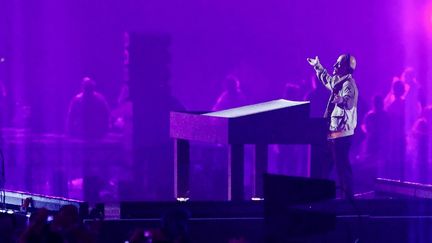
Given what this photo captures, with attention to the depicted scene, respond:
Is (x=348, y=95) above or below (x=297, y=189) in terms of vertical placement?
above

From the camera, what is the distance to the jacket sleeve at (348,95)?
35.3 feet

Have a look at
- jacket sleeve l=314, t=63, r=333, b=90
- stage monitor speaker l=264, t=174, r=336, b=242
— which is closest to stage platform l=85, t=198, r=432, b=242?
jacket sleeve l=314, t=63, r=333, b=90

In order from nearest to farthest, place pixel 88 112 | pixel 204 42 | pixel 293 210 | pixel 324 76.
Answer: pixel 293 210 < pixel 324 76 < pixel 88 112 < pixel 204 42

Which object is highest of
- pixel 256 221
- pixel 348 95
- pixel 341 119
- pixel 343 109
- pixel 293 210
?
pixel 348 95

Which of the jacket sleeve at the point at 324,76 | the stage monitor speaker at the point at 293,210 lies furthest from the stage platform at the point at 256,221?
the stage monitor speaker at the point at 293,210

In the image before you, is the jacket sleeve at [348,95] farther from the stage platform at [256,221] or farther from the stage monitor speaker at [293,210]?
the stage monitor speaker at [293,210]

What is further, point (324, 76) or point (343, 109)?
point (324, 76)

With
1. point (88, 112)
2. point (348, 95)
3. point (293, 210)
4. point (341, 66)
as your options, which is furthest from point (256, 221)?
point (88, 112)

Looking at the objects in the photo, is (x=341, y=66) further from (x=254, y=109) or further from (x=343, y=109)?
(x=254, y=109)

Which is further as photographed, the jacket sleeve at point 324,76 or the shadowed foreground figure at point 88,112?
the shadowed foreground figure at point 88,112

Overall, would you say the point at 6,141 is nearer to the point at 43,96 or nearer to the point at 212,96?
the point at 43,96

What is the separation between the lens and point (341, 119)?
10844mm

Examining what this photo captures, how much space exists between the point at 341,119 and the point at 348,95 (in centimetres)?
29

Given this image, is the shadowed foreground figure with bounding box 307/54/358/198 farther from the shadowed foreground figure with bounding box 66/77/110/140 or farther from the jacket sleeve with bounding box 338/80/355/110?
the shadowed foreground figure with bounding box 66/77/110/140
